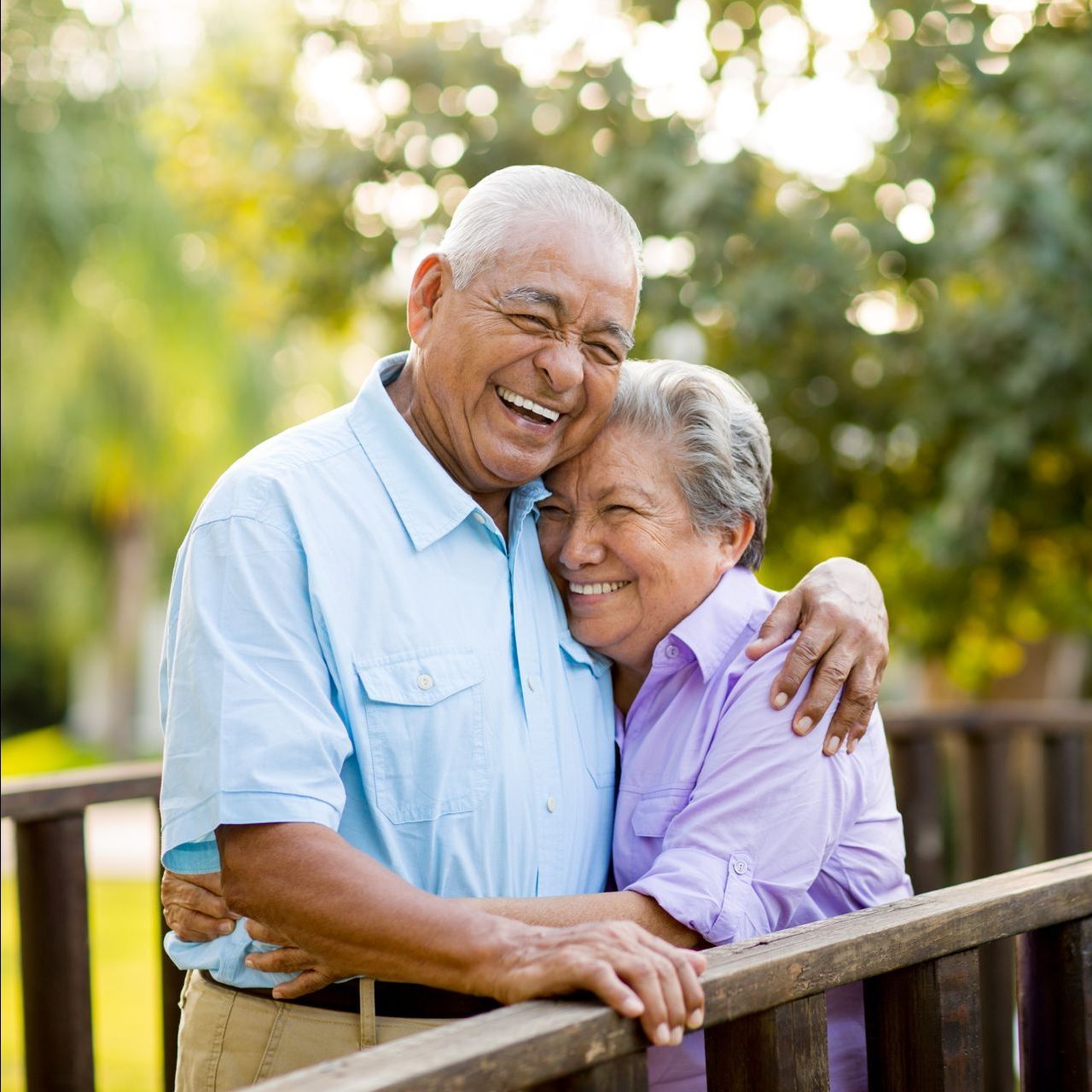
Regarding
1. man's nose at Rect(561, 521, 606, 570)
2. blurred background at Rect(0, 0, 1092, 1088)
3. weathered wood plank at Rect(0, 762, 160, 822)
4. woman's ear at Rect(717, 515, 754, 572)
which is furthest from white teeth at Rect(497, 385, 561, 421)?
blurred background at Rect(0, 0, 1092, 1088)

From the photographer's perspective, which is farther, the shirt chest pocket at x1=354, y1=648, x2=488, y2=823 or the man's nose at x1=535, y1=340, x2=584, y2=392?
the man's nose at x1=535, y1=340, x2=584, y2=392

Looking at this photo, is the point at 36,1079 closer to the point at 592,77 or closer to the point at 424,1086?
the point at 424,1086

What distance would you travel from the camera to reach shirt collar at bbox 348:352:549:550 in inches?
76.5

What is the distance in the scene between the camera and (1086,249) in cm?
418

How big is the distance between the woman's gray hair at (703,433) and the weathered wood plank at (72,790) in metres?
1.46

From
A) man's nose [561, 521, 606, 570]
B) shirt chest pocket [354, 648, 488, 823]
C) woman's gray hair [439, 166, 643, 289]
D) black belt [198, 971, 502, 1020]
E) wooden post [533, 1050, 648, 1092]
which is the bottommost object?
black belt [198, 971, 502, 1020]

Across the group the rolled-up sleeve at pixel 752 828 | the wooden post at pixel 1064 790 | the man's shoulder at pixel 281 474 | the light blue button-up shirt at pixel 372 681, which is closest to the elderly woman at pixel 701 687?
the rolled-up sleeve at pixel 752 828

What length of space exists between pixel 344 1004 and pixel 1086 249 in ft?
11.0

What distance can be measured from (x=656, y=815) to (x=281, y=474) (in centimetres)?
76

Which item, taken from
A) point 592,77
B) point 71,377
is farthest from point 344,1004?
point 71,377

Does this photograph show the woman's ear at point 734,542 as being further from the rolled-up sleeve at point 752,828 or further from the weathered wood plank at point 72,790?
the weathered wood plank at point 72,790

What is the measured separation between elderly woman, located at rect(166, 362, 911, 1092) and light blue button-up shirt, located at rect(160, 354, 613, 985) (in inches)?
4.2

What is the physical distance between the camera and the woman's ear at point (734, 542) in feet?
7.38

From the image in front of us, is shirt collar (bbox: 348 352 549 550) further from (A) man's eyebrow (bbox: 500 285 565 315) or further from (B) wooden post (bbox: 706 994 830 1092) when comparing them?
(B) wooden post (bbox: 706 994 830 1092)
